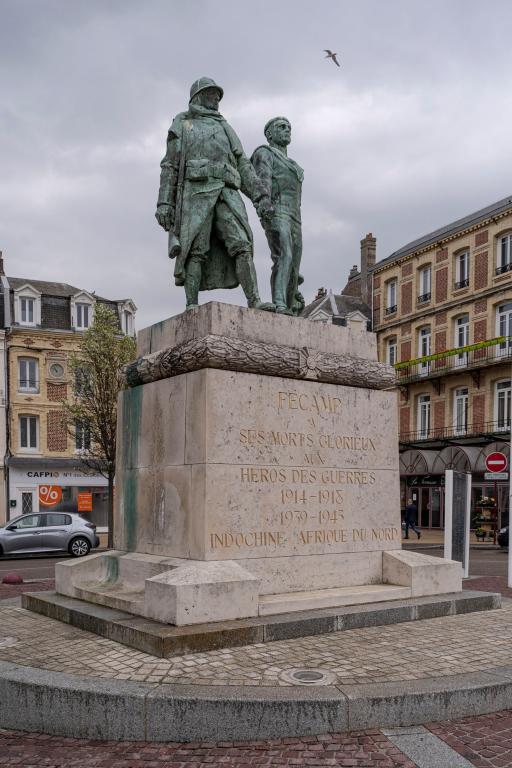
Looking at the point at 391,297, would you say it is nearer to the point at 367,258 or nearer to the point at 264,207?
the point at 367,258

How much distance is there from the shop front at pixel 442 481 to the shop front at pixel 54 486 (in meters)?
15.3

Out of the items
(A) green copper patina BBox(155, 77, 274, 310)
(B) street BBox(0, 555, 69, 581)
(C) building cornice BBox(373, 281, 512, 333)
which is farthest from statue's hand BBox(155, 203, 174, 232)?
(C) building cornice BBox(373, 281, 512, 333)

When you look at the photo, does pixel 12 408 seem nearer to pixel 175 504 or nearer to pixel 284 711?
pixel 175 504

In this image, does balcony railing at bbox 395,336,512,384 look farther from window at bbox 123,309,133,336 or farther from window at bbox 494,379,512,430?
window at bbox 123,309,133,336

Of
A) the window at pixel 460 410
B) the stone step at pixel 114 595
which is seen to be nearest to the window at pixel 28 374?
the window at pixel 460 410

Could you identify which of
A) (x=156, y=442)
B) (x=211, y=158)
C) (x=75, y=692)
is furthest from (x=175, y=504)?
(x=211, y=158)

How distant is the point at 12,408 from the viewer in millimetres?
35094

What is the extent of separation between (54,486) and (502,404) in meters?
21.3

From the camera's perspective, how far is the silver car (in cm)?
2106

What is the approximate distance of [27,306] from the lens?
36.7 metres

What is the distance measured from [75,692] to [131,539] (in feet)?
10.7

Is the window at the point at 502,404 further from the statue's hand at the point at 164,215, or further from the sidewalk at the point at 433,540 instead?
the statue's hand at the point at 164,215

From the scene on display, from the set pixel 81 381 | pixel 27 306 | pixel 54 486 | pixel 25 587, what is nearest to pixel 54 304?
pixel 27 306

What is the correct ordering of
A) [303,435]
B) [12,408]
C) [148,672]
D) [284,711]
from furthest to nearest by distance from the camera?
[12,408], [303,435], [148,672], [284,711]
